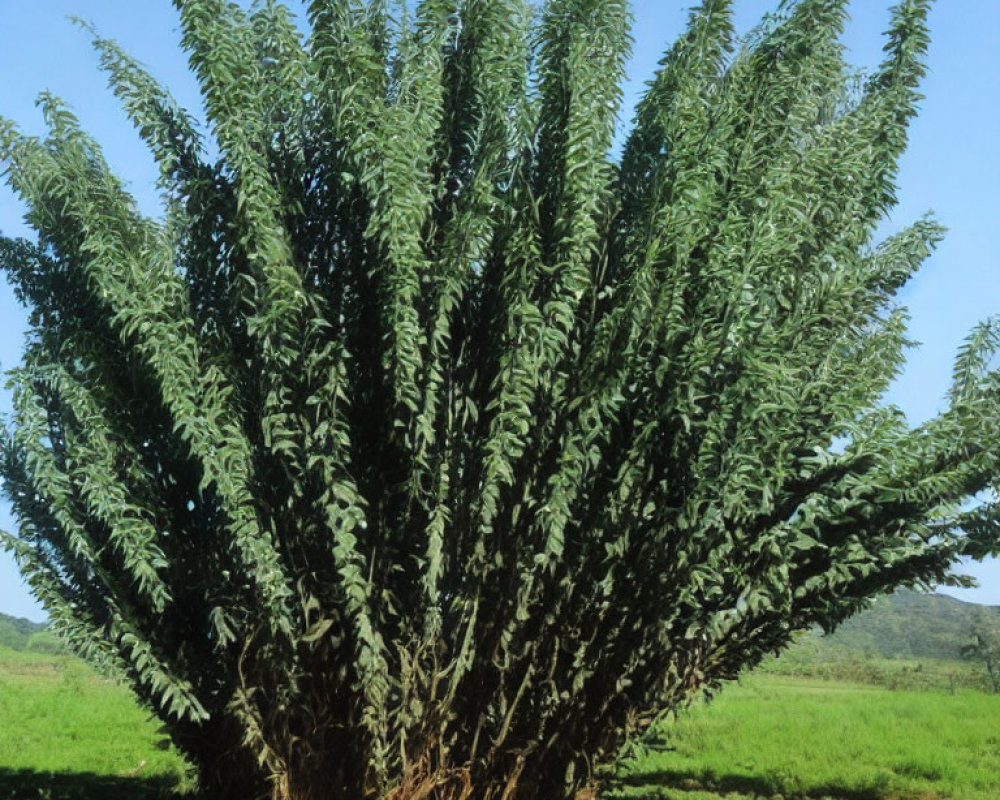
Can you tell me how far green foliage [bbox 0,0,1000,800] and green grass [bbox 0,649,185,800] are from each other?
3598mm

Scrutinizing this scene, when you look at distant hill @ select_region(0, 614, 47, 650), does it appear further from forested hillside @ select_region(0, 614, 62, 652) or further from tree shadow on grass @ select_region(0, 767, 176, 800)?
tree shadow on grass @ select_region(0, 767, 176, 800)

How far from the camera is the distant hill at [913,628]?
58750 millimetres

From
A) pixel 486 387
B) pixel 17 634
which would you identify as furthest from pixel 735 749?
Result: pixel 17 634

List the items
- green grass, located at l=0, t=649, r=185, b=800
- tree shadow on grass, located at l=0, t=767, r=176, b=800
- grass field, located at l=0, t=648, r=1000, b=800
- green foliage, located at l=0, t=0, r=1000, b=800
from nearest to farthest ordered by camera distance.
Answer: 1. green foliage, located at l=0, t=0, r=1000, b=800
2. tree shadow on grass, located at l=0, t=767, r=176, b=800
3. green grass, located at l=0, t=649, r=185, b=800
4. grass field, located at l=0, t=648, r=1000, b=800

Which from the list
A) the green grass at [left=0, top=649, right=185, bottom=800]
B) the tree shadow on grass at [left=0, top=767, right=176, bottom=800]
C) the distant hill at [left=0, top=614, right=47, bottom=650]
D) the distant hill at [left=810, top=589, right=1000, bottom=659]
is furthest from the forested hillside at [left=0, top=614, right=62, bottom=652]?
the distant hill at [left=810, top=589, right=1000, bottom=659]

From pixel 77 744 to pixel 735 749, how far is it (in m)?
10.2

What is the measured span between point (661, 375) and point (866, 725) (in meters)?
14.6

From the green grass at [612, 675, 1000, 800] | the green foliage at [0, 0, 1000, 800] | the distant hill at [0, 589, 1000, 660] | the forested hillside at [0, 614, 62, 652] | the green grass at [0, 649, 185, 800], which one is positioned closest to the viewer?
the green foliage at [0, 0, 1000, 800]

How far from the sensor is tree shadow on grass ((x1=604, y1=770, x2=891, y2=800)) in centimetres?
1233

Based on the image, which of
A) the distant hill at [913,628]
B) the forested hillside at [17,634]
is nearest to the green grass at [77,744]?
the forested hillside at [17,634]

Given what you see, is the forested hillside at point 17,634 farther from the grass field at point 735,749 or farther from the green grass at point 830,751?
the green grass at point 830,751

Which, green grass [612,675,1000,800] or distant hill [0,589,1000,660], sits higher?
distant hill [0,589,1000,660]

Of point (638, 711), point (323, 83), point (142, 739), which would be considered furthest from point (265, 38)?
point (142, 739)

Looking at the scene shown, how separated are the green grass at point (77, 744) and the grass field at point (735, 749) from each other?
2 centimetres
